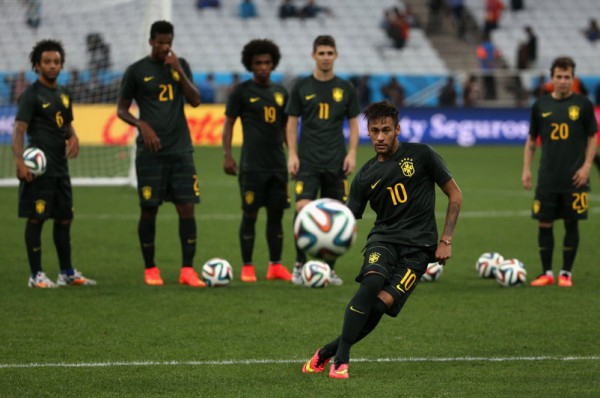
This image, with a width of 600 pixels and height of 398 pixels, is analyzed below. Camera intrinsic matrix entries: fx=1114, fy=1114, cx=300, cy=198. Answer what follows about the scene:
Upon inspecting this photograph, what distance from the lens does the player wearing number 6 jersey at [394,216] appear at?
6816 millimetres

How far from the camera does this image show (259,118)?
35.9ft

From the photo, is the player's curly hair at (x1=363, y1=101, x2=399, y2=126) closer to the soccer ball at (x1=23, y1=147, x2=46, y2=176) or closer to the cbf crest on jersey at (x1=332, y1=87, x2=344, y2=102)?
the cbf crest on jersey at (x1=332, y1=87, x2=344, y2=102)

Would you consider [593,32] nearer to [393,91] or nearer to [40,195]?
[393,91]

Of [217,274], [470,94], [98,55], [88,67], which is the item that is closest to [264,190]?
[217,274]

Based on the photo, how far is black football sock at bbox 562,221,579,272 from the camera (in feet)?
35.4

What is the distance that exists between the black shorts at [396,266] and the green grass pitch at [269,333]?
518 mm

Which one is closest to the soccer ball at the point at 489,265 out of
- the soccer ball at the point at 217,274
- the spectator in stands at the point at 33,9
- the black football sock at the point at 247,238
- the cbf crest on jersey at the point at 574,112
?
the cbf crest on jersey at the point at 574,112

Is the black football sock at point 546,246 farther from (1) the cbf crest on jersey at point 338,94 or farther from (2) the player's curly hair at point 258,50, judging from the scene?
(2) the player's curly hair at point 258,50

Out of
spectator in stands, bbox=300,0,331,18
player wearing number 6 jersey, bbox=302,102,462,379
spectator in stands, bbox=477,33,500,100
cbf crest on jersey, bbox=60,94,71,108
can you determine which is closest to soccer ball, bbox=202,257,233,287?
cbf crest on jersey, bbox=60,94,71,108

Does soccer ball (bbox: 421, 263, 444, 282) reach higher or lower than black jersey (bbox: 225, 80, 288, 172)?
lower

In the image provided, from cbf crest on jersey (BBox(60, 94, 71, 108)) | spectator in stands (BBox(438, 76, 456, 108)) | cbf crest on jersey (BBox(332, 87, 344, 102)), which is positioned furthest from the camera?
spectator in stands (BBox(438, 76, 456, 108))

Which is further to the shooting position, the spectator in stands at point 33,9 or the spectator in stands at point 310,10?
the spectator in stands at point 310,10

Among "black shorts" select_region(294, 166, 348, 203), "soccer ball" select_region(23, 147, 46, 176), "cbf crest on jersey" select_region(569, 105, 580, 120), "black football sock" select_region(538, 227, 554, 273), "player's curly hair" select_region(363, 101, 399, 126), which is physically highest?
"player's curly hair" select_region(363, 101, 399, 126)

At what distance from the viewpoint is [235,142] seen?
93.6ft
